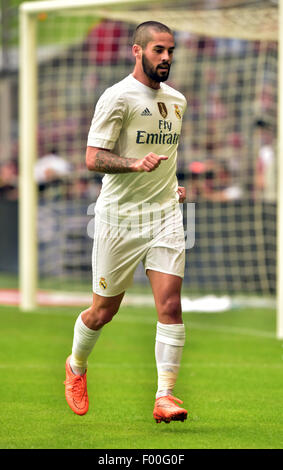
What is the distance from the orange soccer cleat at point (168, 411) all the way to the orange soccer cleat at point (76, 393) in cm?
59

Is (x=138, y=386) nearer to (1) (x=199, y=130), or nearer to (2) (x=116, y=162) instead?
(2) (x=116, y=162)

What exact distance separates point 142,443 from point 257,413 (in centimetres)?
128

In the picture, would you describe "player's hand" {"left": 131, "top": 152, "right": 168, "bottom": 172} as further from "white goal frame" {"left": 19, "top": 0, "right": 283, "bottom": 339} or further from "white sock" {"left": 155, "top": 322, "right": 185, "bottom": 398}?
"white goal frame" {"left": 19, "top": 0, "right": 283, "bottom": 339}

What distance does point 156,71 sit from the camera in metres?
6.28

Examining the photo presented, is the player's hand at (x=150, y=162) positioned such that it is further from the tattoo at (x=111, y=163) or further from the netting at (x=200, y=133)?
the netting at (x=200, y=133)

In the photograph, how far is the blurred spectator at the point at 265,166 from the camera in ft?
53.9

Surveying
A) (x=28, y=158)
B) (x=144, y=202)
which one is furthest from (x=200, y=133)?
(x=144, y=202)

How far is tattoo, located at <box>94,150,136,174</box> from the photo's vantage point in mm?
6051

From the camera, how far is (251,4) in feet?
44.3

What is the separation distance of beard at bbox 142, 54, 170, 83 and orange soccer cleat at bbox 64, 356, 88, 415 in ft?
6.04

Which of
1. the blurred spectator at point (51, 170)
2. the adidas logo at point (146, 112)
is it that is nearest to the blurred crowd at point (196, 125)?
the blurred spectator at point (51, 170)

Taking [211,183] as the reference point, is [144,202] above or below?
above

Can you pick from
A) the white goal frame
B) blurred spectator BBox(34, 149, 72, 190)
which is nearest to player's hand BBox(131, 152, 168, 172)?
the white goal frame

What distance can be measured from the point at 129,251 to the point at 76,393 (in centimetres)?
94
